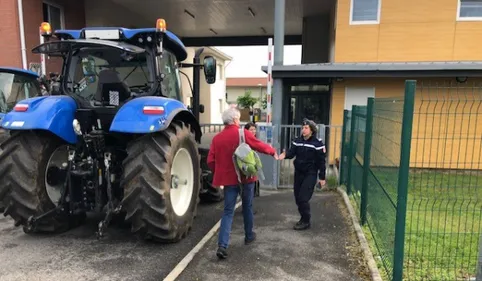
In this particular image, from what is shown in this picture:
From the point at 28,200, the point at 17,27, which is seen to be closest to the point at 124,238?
the point at 28,200

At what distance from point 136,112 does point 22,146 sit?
4.86 ft

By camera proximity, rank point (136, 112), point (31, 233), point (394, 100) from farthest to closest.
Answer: point (31, 233), point (136, 112), point (394, 100)

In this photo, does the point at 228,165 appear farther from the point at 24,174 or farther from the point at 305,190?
the point at 24,174

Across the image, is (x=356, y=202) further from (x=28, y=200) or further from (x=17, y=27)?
(x=17, y=27)

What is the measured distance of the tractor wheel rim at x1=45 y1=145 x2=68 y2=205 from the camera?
15.1 ft

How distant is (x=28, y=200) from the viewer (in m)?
4.32

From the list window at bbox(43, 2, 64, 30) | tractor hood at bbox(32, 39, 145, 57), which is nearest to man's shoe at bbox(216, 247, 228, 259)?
tractor hood at bbox(32, 39, 145, 57)

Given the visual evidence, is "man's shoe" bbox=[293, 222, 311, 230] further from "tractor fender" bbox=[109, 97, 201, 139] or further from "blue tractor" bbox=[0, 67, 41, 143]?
"blue tractor" bbox=[0, 67, 41, 143]

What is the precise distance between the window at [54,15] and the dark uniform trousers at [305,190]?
9.71 m

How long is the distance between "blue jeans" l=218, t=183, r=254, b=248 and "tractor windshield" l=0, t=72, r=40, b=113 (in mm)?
4708

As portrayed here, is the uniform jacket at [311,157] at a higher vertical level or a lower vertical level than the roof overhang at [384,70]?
lower

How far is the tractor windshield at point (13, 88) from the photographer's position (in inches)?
258

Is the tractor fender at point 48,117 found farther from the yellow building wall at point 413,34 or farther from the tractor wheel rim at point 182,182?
the yellow building wall at point 413,34

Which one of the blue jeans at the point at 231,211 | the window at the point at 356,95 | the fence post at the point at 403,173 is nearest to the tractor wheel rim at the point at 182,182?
the blue jeans at the point at 231,211
